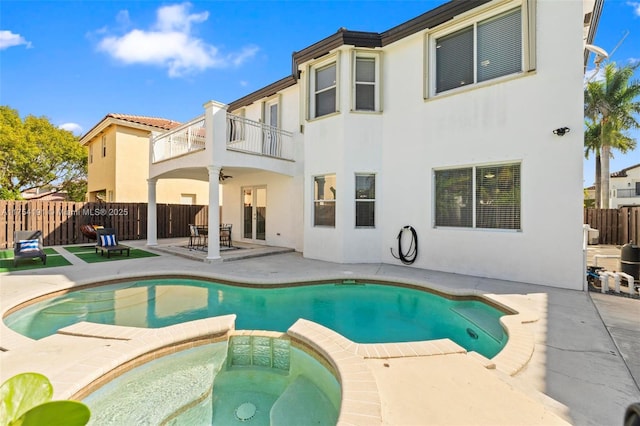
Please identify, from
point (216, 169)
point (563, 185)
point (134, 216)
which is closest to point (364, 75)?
point (216, 169)

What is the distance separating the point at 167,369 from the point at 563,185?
9.13 metres

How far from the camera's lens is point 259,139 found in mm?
11992

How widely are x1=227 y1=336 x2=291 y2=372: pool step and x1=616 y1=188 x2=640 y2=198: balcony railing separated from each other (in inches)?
1991

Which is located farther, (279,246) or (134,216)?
(134,216)

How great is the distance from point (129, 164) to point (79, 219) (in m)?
5.28

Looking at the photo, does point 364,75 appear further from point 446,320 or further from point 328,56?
point 446,320

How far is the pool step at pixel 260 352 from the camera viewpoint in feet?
14.9

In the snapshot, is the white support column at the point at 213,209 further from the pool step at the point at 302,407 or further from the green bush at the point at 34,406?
the green bush at the point at 34,406

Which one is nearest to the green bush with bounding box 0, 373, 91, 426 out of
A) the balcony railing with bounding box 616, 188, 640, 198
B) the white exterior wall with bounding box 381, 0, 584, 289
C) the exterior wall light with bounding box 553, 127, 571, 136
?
the white exterior wall with bounding box 381, 0, 584, 289

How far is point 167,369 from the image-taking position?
417cm

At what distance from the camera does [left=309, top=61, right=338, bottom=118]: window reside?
1114cm

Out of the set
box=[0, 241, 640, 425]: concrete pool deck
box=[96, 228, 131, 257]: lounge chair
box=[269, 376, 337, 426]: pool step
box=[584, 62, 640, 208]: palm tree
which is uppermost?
box=[584, 62, 640, 208]: palm tree

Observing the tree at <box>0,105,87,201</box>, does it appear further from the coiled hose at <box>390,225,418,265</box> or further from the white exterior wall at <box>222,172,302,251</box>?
the coiled hose at <box>390,225,418,265</box>

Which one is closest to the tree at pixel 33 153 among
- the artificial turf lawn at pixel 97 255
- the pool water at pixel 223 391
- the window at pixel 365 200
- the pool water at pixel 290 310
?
the artificial turf lawn at pixel 97 255
